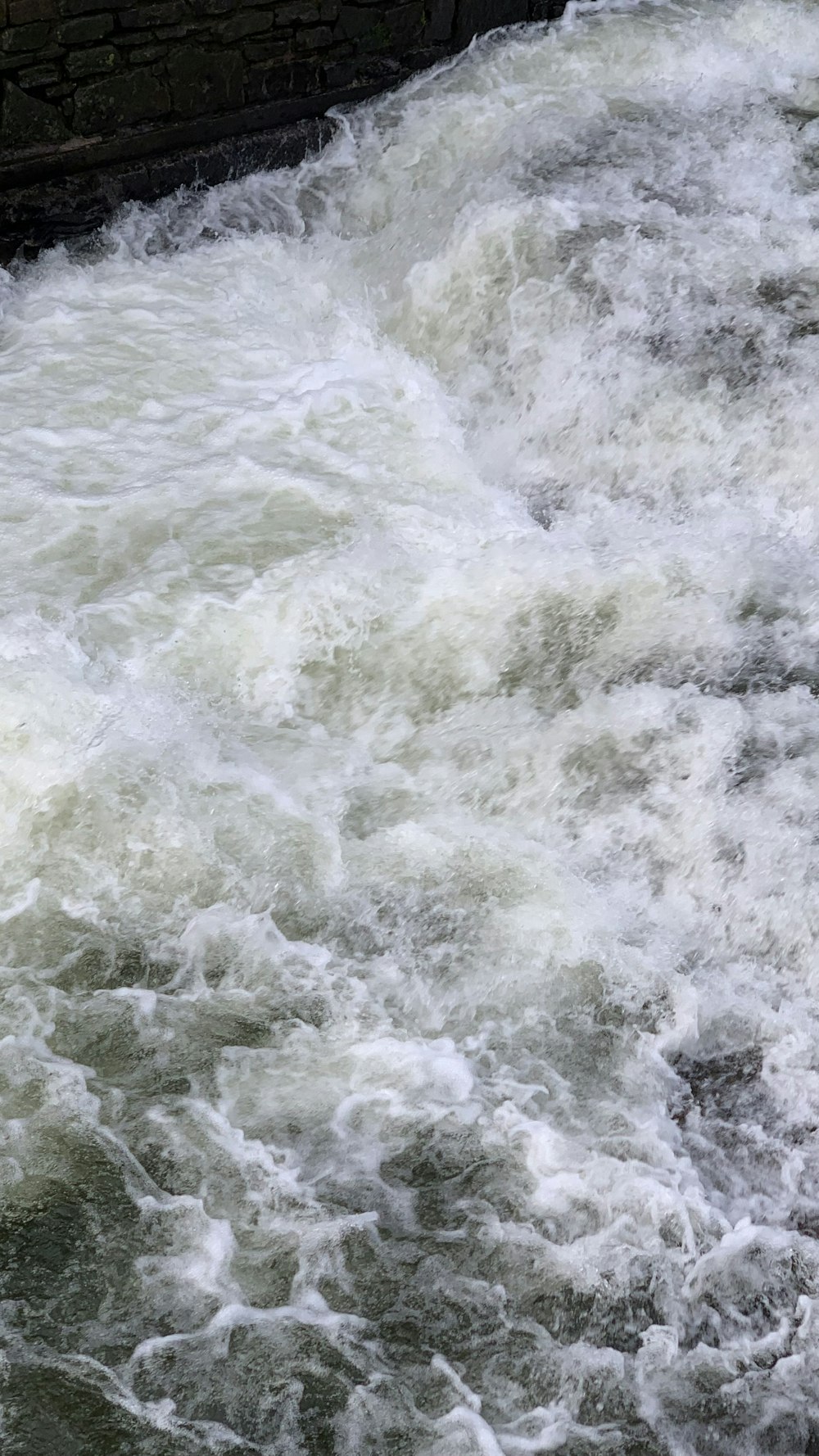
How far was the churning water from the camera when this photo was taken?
2.01 meters

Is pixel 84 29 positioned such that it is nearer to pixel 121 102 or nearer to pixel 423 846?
pixel 121 102

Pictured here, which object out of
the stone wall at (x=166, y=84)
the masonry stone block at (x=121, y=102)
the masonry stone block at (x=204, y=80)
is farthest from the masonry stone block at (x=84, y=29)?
the masonry stone block at (x=204, y=80)

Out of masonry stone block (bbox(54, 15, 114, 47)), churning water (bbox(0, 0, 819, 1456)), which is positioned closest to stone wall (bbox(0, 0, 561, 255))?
masonry stone block (bbox(54, 15, 114, 47))

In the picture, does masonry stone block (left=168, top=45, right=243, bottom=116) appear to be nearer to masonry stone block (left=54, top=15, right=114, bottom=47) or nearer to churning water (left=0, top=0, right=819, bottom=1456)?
masonry stone block (left=54, top=15, right=114, bottom=47)

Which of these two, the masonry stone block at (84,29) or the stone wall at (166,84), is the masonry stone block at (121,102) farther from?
the masonry stone block at (84,29)

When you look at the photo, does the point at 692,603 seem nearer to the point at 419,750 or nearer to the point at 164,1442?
the point at 419,750

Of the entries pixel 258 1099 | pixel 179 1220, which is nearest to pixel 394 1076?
pixel 258 1099

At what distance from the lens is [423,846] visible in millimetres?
2822

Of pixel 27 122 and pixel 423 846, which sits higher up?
pixel 27 122

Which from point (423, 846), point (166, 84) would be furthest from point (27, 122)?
point (423, 846)

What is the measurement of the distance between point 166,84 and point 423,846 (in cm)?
420

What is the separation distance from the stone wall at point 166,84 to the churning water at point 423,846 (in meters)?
0.59

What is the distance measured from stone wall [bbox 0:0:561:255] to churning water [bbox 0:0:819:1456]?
59 centimetres

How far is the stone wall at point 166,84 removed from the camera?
5.09m
